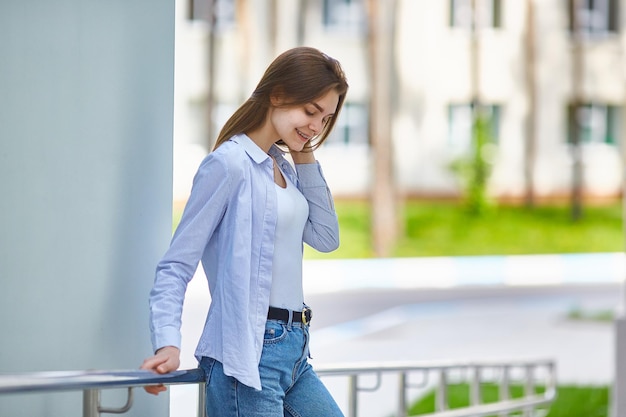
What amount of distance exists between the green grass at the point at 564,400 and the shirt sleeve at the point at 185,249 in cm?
788

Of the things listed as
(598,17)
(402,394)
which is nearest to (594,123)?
(598,17)

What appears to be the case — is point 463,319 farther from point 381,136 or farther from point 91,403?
point 91,403

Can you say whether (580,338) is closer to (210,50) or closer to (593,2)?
(210,50)

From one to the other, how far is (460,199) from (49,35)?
2076 cm

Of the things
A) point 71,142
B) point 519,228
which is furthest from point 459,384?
point 519,228

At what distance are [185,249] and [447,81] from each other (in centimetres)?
2065

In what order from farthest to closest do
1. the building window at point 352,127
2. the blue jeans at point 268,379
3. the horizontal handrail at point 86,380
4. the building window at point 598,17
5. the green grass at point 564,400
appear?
1. the building window at point 598,17
2. the building window at point 352,127
3. the green grass at point 564,400
4. the blue jeans at point 268,379
5. the horizontal handrail at point 86,380

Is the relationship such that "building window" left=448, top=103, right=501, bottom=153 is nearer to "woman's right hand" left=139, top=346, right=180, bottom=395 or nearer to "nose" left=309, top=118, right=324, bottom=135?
"nose" left=309, top=118, right=324, bottom=135

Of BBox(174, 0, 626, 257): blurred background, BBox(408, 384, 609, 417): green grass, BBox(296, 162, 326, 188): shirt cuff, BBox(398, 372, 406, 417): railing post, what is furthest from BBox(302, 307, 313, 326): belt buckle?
BBox(174, 0, 626, 257): blurred background

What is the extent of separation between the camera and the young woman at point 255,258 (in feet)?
7.26

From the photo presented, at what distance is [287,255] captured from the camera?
7.69 feet

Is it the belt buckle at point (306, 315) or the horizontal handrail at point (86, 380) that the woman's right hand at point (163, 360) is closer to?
the horizontal handrail at point (86, 380)

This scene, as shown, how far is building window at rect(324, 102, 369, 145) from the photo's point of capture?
2173cm

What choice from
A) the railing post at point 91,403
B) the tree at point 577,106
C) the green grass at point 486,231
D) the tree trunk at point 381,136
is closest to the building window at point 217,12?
the tree trunk at point 381,136
